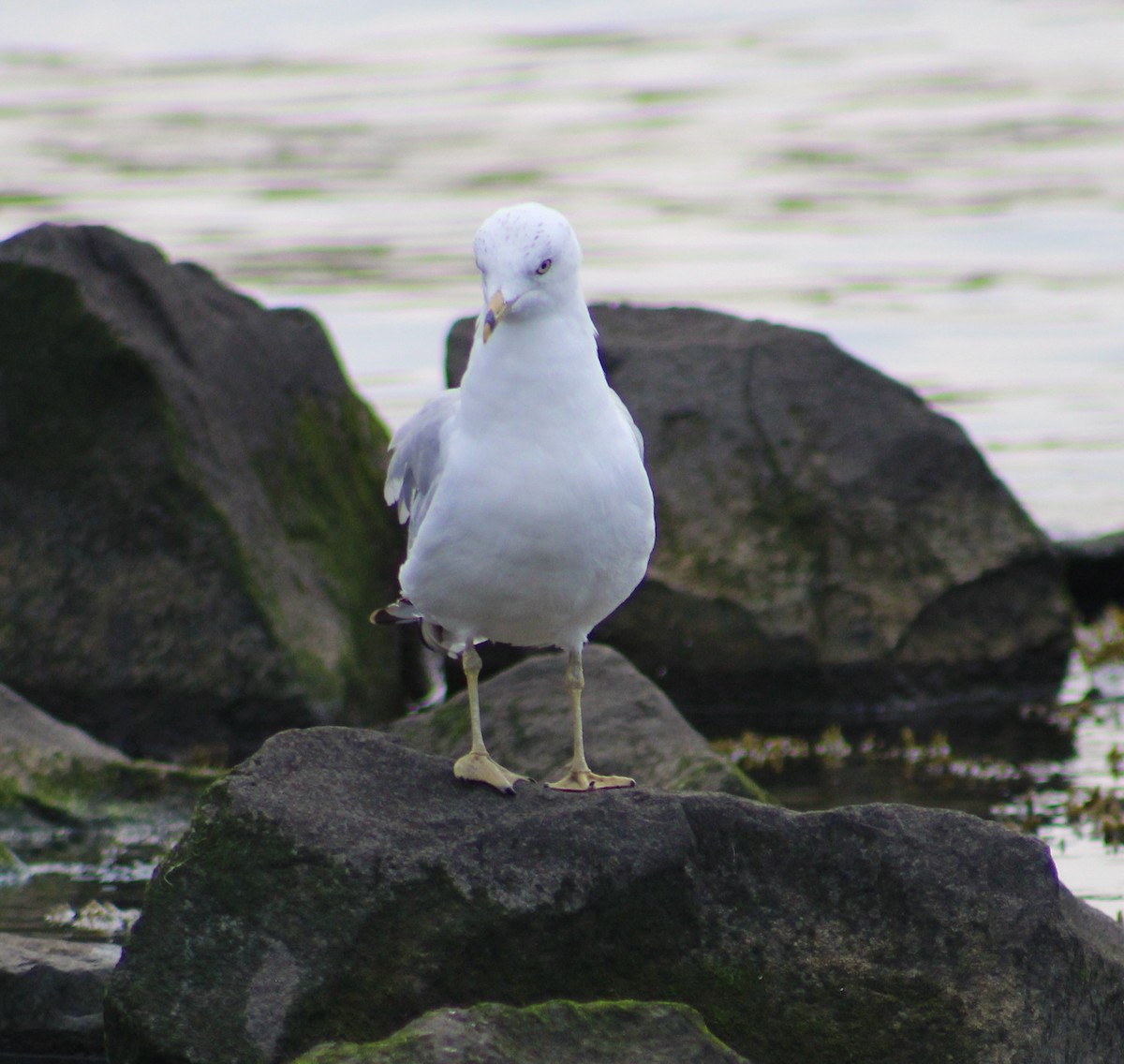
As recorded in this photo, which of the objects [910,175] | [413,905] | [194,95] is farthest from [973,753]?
[194,95]

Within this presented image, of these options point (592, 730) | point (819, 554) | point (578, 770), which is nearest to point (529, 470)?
point (578, 770)

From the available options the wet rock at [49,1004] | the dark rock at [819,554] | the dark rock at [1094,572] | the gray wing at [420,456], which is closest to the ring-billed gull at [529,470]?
the gray wing at [420,456]

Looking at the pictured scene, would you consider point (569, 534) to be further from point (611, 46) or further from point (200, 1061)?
point (611, 46)

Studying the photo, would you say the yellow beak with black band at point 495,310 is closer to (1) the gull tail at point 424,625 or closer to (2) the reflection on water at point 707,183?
(1) the gull tail at point 424,625

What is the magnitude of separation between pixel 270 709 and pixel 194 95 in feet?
72.7

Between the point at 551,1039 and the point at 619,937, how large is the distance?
1.76ft

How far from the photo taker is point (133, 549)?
381 inches

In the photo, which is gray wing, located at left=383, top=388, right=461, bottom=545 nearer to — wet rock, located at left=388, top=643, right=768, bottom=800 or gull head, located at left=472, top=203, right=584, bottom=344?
gull head, located at left=472, top=203, right=584, bottom=344

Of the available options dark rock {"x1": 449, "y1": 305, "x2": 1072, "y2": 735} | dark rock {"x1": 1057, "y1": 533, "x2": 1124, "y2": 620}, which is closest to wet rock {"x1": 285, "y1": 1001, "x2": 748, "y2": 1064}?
dark rock {"x1": 449, "y1": 305, "x2": 1072, "y2": 735}

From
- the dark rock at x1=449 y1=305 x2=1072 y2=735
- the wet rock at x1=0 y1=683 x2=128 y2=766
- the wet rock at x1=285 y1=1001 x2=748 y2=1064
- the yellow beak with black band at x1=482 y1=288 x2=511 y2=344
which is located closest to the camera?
the wet rock at x1=285 y1=1001 x2=748 y2=1064

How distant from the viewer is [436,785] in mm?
5934

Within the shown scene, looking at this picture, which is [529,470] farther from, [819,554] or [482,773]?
[819,554]

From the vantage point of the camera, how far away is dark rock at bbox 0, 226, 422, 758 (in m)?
9.59

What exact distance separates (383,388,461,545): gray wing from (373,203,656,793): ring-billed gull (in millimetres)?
157
